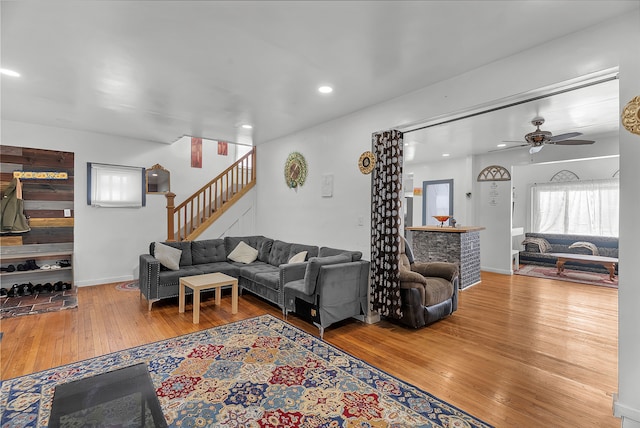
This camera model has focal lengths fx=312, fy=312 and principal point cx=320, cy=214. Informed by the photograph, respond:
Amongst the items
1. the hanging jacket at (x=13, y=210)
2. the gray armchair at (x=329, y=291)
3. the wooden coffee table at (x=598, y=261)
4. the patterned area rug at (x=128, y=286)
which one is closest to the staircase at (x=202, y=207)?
the patterned area rug at (x=128, y=286)

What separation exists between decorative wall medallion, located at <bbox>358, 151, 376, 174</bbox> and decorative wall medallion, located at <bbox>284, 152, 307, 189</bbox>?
1323 mm

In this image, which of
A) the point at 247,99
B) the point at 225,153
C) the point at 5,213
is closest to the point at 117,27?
the point at 247,99

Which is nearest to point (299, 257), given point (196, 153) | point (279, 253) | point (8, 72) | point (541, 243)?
point (279, 253)

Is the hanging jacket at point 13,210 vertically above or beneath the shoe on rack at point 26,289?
above

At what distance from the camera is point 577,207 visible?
26.0 ft

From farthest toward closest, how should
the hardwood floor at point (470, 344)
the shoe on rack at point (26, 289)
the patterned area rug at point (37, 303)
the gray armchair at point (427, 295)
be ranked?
the shoe on rack at point (26, 289) < the patterned area rug at point (37, 303) < the gray armchair at point (427, 295) < the hardwood floor at point (470, 344)

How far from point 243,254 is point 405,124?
11.3 feet

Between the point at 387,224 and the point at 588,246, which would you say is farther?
the point at 588,246

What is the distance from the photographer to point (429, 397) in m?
2.26

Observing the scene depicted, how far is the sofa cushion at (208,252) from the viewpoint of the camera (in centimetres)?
520

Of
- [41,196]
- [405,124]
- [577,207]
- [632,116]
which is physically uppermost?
[405,124]

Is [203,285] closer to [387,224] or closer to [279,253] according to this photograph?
[279,253]

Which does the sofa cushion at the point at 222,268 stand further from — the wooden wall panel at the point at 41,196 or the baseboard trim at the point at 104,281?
the wooden wall panel at the point at 41,196

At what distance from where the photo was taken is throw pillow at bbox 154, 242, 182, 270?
4.54 metres
